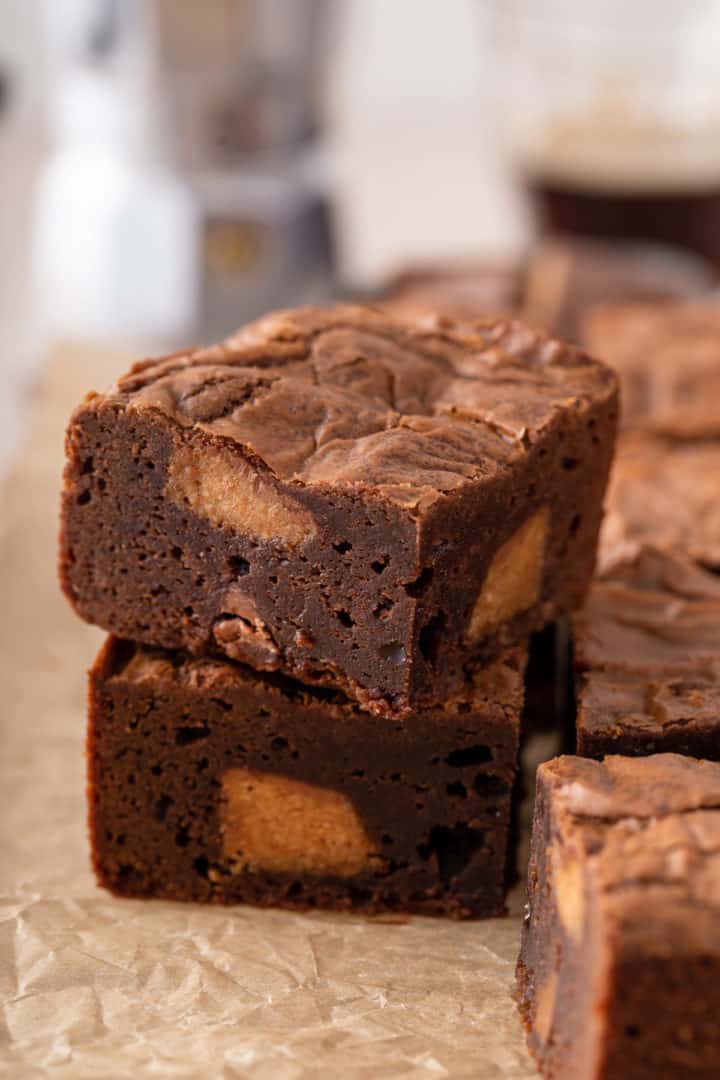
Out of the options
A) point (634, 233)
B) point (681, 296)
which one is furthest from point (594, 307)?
point (634, 233)

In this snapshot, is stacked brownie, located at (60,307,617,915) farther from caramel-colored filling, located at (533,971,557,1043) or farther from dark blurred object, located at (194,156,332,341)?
dark blurred object, located at (194,156,332,341)

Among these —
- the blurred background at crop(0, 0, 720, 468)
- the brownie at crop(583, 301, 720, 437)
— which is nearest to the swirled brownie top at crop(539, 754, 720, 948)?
the brownie at crop(583, 301, 720, 437)

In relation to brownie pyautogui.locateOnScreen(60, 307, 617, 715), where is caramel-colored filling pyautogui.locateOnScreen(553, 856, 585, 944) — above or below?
below

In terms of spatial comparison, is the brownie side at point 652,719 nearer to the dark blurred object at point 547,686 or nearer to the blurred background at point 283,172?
the dark blurred object at point 547,686

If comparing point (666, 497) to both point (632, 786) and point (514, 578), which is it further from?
point (632, 786)

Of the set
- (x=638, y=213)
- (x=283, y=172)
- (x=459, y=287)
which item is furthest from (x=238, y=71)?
(x=638, y=213)
